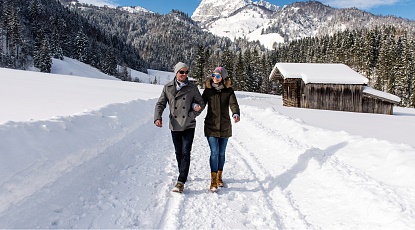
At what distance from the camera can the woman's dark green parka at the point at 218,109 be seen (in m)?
4.87

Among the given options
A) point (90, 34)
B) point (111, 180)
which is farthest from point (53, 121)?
point (90, 34)

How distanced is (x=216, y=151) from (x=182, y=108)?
1038 mm

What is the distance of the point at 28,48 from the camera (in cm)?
7194

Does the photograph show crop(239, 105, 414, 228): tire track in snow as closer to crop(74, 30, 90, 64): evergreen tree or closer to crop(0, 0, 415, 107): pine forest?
crop(0, 0, 415, 107): pine forest

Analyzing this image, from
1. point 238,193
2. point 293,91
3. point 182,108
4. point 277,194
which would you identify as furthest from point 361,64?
point 182,108

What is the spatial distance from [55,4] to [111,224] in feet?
441

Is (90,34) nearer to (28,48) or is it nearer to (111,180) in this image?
(28,48)

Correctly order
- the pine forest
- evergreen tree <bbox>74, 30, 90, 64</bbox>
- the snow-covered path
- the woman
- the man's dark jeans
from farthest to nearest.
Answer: evergreen tree <bbox>74, 30, 90, 64</bbox> → the pine forest → the woman → the man's dark jeans → the snow-covered path

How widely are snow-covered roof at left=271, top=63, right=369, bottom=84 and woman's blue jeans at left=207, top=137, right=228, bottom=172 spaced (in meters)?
25.9

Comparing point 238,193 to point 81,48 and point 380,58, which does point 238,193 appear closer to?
point 380,58

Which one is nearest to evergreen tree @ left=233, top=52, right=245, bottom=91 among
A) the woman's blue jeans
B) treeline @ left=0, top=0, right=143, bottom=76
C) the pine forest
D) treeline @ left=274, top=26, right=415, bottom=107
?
the pine forest

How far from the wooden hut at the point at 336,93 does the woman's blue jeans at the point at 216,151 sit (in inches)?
1019

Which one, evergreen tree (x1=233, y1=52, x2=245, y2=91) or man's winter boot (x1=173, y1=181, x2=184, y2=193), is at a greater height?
evergreen tree (x1=233, y1=52, x2=245, y2=91)

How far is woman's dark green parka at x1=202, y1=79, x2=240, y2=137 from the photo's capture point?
4.87 metres
